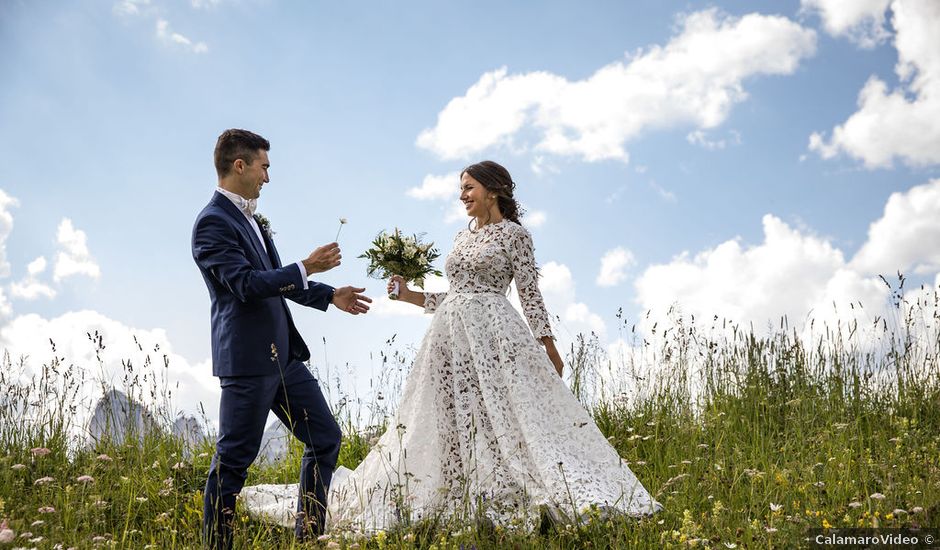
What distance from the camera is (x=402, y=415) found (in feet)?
17.5

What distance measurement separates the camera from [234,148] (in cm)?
469

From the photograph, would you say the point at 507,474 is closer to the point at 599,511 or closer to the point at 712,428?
the point at 599,511

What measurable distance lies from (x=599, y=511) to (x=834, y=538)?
129cm

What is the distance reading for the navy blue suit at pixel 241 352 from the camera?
14.3ft

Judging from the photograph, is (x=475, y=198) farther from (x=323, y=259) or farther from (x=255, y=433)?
(x=255, y=433)

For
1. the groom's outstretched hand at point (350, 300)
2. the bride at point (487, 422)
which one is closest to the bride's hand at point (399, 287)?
the bride at point (487, 422)

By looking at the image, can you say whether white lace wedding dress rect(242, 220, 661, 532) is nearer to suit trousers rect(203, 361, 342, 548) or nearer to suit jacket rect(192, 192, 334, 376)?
suit trousers rect(203, 361, 342, 548)

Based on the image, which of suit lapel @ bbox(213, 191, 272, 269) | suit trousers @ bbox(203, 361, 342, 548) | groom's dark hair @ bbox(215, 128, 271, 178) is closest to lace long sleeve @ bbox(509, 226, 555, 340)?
suit trousers @ bbox(203, 361, 342, 548)

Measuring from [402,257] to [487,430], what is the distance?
57.1 inches

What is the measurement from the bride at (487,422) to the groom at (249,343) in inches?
15.3

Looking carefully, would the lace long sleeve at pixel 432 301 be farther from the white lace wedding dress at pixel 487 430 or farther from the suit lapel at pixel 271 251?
the suit lapel at pixel 271 251

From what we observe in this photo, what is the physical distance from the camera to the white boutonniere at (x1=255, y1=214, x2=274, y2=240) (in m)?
4.96

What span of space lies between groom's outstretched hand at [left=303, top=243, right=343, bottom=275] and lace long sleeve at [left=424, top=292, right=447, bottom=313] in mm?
1194

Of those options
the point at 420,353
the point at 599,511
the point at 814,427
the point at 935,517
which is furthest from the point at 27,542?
the point at 814,427
